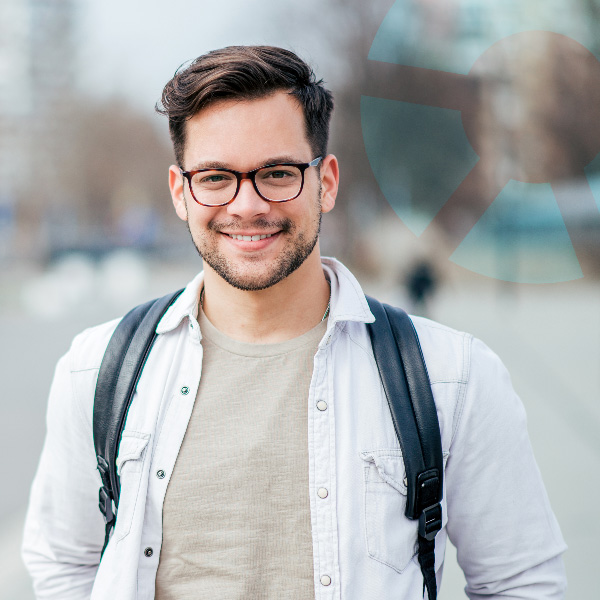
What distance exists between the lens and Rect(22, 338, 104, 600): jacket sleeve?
150 centimetres

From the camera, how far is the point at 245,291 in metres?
1.52

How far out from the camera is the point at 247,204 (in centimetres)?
140

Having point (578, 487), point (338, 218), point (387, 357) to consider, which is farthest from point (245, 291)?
point (338, 218)

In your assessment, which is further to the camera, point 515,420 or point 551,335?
point 551,335

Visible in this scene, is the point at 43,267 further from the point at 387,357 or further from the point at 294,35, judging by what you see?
A: the point at 387,357

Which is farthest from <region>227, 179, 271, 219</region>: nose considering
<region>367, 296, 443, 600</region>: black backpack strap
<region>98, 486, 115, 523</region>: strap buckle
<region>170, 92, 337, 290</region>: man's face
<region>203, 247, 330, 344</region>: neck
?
<region>98, 486, 115, 523</region>: strap buckle

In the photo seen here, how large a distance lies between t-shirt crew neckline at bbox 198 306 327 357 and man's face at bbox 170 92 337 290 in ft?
0.45

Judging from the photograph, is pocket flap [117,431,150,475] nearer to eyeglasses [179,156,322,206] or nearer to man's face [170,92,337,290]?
man's face [170,92,337,290]

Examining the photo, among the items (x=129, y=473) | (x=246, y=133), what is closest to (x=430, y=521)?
(x=129, y=473)

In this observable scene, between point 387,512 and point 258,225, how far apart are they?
2.04ft

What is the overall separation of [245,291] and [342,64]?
14883 mm

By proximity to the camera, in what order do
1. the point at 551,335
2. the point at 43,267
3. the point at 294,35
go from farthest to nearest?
the point at 43,267, the point at 294,35, the point at 551,335
